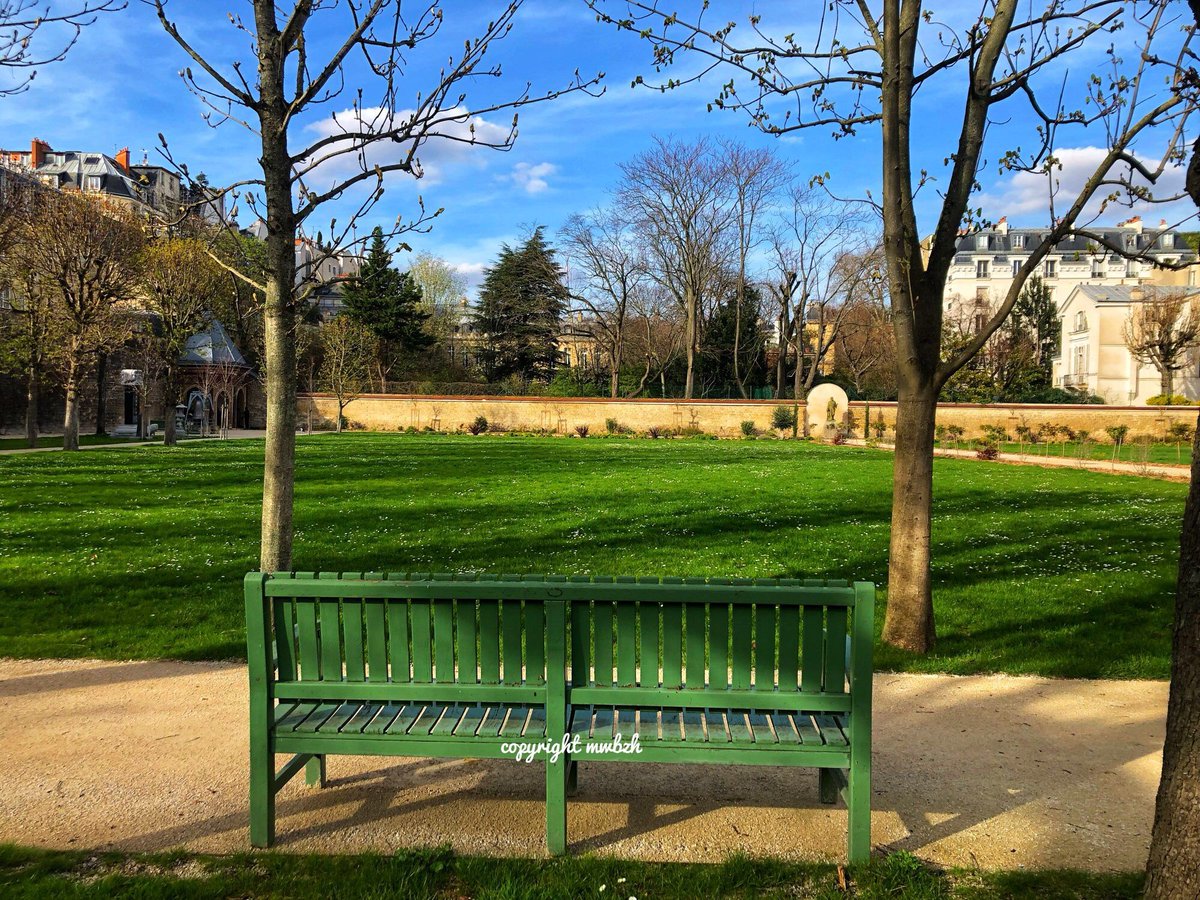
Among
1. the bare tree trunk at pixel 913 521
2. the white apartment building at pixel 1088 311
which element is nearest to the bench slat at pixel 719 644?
the bare tree trunk at pixel 913 521

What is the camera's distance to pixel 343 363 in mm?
41969

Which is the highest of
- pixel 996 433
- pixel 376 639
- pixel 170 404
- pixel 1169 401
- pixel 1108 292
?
pixel 1108 292

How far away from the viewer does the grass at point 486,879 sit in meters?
2.96

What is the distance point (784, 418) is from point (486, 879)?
122 ft

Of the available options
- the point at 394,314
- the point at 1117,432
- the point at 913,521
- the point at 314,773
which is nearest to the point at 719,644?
the point at 314,773

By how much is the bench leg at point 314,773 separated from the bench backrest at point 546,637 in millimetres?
679

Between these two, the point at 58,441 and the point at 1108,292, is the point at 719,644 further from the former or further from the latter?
the point at 1108,292

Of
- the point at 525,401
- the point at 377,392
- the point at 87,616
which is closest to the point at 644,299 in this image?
the point at 525,401

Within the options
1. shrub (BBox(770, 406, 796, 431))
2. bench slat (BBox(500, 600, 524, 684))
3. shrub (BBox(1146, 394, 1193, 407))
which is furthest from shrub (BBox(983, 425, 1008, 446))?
bench slat (BBox(500, 600, 524, 684))

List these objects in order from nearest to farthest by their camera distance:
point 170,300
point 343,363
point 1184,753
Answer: point 1184,753 → point 170,300 → point 343,363

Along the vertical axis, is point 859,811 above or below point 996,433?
below

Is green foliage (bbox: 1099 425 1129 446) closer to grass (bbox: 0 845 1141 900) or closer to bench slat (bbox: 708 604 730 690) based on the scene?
grass (bbox: 0 845 1141 900)

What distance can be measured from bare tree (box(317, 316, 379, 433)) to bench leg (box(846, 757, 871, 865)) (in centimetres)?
3924

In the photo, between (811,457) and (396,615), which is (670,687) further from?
(811,457)
